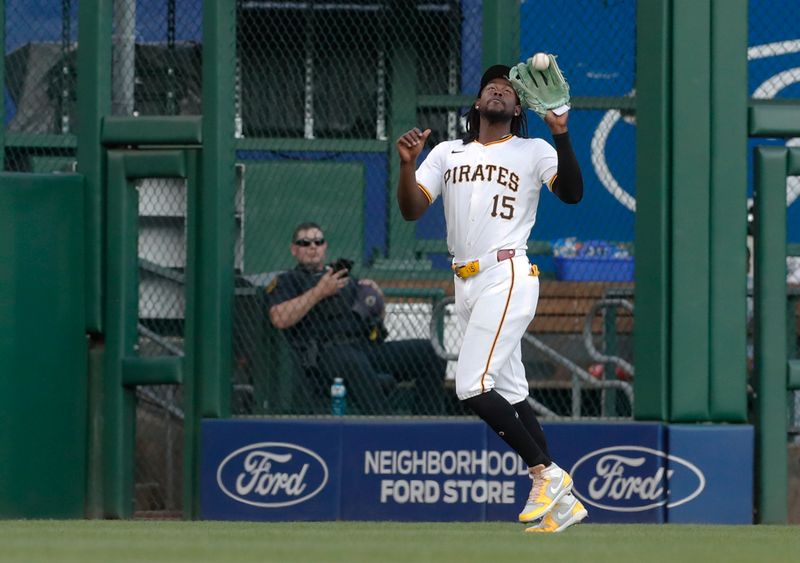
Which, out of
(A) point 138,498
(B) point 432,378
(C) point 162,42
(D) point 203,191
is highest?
(C) point 162,42

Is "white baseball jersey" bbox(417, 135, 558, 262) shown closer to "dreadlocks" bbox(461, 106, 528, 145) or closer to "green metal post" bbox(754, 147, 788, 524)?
"dreadlocks" bbox(461, 106, 528, 145)

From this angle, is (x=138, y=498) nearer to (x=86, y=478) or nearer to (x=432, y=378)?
(x=86, y=478)

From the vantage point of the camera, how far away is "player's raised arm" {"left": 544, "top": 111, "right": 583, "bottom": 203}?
19.0 ft

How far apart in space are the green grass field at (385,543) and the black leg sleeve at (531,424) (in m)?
0.35

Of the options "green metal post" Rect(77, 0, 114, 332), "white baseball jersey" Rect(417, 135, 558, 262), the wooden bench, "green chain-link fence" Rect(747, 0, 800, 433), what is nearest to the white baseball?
"white baseball jersey" Rect(417, 135, 558, 262)

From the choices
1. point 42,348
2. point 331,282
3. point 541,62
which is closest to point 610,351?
point 331,282

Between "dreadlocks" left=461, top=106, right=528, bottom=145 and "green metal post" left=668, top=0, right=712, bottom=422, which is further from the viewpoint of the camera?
"green metal post" left=668, top=0, right=712, bottom=422

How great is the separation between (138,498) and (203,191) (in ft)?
4.79

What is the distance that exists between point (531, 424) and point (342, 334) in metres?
1.27

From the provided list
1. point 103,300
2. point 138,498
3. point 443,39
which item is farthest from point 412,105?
point 138,498

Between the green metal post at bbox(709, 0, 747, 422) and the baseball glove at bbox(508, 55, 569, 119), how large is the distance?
136cm

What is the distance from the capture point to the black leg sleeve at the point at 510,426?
584 centimetres

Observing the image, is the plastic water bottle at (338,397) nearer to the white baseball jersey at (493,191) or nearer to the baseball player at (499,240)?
the baseball player at (499,240)

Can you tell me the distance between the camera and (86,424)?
23.7ft
